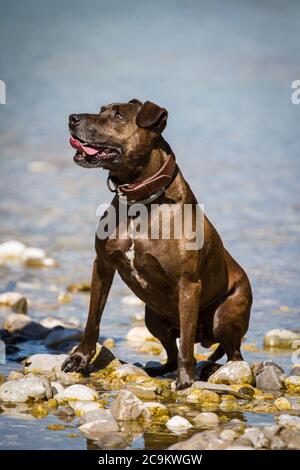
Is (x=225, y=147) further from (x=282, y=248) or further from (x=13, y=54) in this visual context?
(x=13, y=54)

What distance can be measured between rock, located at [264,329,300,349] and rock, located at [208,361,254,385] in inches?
55.4

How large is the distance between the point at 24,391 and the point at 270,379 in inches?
66.5

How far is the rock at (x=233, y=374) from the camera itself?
7434 mm

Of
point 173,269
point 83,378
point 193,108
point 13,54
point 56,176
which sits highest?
point 13,54

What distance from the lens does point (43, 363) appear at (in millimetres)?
7785

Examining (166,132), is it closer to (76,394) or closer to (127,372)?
(127,372)

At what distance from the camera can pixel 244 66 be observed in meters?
28.6

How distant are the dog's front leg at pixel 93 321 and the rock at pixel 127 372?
26 centimetres

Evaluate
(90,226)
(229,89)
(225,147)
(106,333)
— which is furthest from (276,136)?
(106,333)

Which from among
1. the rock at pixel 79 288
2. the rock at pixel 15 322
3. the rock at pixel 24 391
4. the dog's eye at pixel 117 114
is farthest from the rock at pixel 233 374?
the rock at pixel 79 288

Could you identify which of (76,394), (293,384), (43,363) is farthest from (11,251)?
(76,394)

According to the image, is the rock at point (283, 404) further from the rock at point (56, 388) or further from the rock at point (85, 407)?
the rock at point (56, 388)

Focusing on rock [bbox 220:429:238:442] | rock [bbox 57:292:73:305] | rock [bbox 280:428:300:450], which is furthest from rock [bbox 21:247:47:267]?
rock [bbox 280:428:300:450]

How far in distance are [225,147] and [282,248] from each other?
24.1 ft
